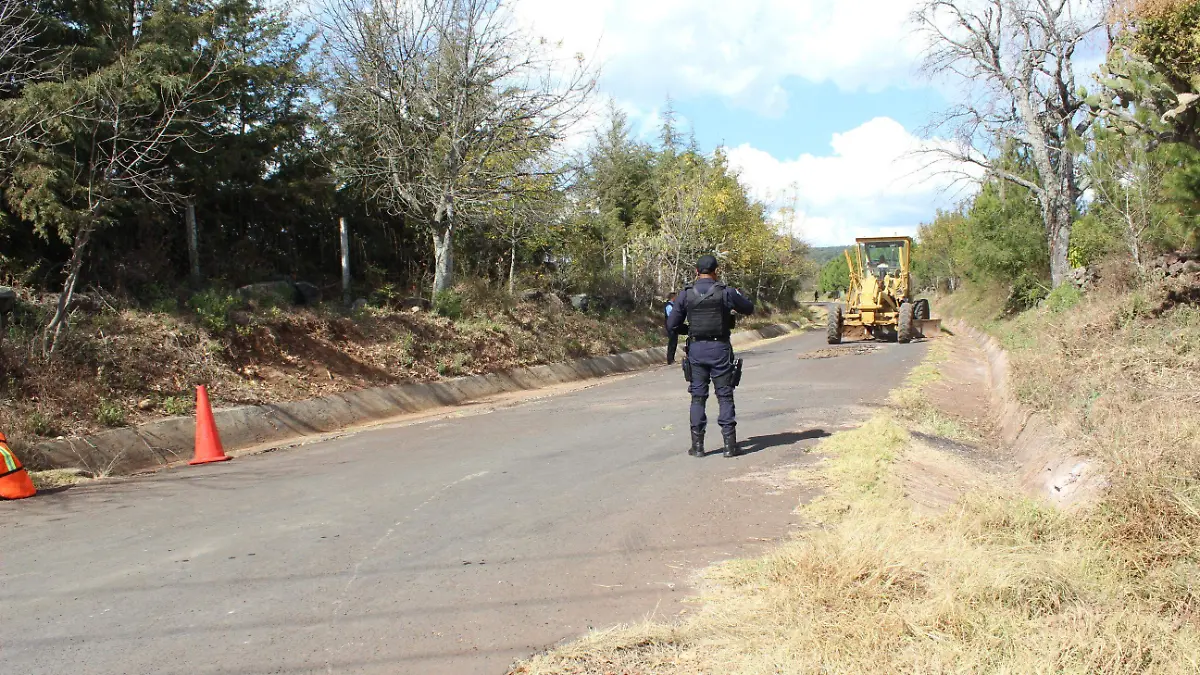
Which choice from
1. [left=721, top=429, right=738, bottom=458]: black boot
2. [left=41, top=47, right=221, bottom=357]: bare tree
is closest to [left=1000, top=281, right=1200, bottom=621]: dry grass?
[left=721, top=429, right=738, bottom=458]: black boot

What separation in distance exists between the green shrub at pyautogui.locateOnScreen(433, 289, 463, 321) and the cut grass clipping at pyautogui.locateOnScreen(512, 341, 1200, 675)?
45.7 ft

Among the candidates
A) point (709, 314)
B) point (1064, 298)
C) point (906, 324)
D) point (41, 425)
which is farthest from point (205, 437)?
point (906, 324)

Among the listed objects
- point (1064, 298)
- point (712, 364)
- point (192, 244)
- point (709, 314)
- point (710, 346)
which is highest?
point (192, 244)

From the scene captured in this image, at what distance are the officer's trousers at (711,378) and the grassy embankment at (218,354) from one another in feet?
20.6

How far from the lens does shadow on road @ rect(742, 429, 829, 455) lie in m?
8.67

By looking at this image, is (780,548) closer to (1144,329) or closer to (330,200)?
(1144,329)

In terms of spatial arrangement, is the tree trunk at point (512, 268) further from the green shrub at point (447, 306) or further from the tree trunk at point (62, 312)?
the tree trunk at point (62, 312)

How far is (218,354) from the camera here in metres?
12.2

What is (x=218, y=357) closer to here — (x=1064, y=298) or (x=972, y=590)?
(x=972, y=590)

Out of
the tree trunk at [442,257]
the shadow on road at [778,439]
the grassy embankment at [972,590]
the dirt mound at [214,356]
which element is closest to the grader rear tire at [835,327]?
the dirt mound at [214,356]

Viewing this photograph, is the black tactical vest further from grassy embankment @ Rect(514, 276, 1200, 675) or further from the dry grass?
the dry grass

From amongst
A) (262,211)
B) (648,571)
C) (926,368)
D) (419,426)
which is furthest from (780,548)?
(262,211)

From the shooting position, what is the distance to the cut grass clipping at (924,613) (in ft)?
11.3

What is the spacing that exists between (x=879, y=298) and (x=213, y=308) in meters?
19.0
